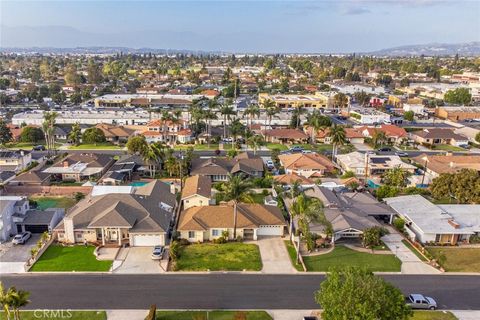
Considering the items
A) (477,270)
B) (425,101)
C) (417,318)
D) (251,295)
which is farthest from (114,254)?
(425,101)

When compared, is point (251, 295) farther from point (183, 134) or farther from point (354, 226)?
point (183, 134)

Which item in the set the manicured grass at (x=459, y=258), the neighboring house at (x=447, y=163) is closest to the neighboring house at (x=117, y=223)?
the manicured grass at (x=459, y=258)

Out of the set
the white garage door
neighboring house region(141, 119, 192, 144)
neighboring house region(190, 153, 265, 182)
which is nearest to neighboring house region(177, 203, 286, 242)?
the white garage door

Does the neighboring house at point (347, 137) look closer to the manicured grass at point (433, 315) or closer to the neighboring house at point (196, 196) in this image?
the neighboring house at point (196, 196)

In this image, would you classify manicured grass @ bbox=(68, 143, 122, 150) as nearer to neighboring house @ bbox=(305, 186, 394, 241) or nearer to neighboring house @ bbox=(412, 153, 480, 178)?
neighboring house @ bbox=(305, 186, 394, 241)

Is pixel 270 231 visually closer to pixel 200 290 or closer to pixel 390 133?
pixel 200 290

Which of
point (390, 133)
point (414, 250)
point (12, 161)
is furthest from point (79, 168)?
point (390, 133)

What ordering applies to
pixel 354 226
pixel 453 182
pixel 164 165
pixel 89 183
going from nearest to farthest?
pixel 354 226
pixel 453 182
pixel 89 183
pixel 164 165
